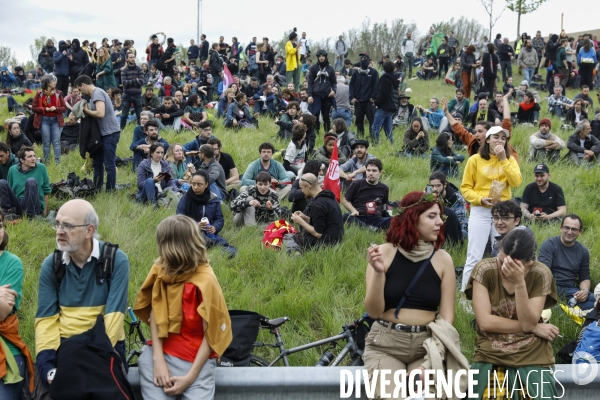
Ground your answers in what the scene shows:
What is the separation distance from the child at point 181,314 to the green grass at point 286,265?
1.56m

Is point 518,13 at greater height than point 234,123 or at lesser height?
greater

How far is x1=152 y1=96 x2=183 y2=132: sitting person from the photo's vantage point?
15914mm

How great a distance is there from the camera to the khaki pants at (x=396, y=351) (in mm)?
4168

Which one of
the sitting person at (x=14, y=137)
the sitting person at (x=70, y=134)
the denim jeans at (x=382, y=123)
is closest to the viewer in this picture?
the sitting person at (x=14, y=137)

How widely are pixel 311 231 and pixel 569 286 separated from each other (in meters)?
3.09

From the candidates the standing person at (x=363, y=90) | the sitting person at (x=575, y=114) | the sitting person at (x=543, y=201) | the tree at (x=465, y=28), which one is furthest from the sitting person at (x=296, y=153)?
the tree at (x=465, y=28)

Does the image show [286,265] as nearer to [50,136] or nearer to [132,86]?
[50,136]

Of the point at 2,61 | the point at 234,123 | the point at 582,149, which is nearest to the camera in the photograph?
the point at 582,149

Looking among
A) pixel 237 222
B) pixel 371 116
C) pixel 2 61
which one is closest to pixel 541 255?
pixel 237 222

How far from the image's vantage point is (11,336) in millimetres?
4445

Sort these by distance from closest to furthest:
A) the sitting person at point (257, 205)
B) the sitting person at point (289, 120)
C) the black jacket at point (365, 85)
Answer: the sitting person at point (257, 205) < the black jacket at point (365, 85) < the sitting person at point (289, 120)

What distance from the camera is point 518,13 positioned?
3612 centimetres

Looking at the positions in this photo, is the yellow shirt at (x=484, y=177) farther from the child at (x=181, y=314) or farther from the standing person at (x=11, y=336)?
the standing person at (x=11, y=336)

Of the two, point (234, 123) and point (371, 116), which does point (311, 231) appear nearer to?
point (371, 116)
